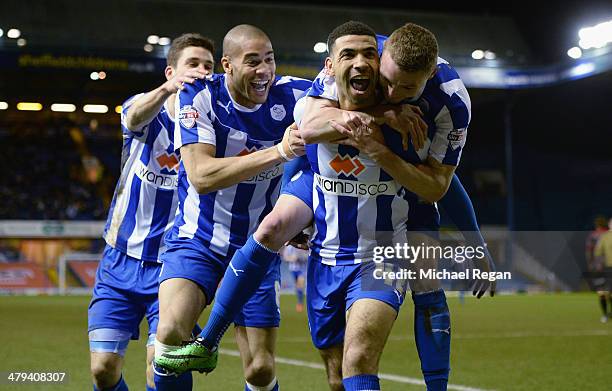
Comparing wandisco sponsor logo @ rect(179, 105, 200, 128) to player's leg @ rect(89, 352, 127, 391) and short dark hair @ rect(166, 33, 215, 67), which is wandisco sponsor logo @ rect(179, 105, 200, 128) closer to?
short dark hair @ rect(166, 33, 215, 67)

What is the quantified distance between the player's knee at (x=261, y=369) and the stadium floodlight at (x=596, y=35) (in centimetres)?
2704

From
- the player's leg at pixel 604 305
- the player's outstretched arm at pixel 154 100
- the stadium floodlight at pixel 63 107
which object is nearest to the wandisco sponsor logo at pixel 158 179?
the player's outstretched arm at pixel 154 100

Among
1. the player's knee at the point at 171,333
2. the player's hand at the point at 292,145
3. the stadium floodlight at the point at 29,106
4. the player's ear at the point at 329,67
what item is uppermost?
the stadium floodlight at the point at 29,106

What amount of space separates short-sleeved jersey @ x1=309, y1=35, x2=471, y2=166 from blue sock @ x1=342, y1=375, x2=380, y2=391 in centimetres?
113

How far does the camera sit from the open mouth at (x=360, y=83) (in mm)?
4363

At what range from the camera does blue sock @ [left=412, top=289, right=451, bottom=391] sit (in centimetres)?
486

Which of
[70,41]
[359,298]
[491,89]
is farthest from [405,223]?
[491,89]

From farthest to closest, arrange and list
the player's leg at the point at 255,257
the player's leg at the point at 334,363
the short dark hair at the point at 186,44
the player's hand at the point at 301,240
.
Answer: the short dark hair at the point at 186,44
the player's hand at the point at 301,240
the player's leg at the point at 334,363
the player's leg at the point at 255,257

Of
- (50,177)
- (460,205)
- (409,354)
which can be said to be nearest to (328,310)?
(460,205)

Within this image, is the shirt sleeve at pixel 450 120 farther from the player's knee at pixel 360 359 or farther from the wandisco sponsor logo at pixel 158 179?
the wandisco sponsor logo at pixel 158 179

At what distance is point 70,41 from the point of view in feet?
91.1

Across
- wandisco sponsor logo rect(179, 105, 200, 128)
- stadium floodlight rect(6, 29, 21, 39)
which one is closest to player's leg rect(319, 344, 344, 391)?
wandisco sponsor logo rect(179, 105, 200, 128)

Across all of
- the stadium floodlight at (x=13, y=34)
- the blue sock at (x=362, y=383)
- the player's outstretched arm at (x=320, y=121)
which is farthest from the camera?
the stadium floodlight at (x=13, y=34)

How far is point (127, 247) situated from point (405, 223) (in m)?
2.13
